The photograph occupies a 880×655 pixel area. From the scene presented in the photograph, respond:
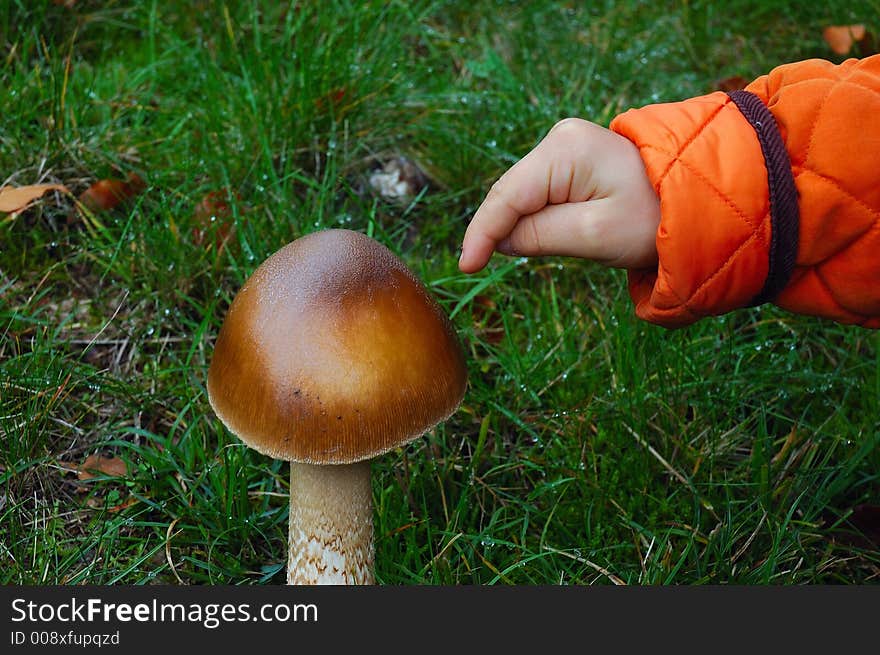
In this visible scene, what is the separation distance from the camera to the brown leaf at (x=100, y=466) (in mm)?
2260

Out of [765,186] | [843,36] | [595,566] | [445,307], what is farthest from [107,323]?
[843,36]

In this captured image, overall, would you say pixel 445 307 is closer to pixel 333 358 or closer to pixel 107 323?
pixel 107 323

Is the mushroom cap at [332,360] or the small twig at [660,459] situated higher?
the mushroom cap at [332,360]

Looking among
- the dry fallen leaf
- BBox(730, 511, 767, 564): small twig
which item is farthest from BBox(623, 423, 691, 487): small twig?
the dry fallen leaf

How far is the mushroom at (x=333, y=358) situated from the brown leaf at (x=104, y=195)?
1.39 metres

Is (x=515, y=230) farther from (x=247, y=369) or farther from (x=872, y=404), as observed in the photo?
(x=872, y=404)

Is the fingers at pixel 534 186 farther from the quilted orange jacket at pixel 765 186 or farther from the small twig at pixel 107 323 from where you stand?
the small twig at pixel 107 323

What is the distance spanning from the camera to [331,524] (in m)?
1.82

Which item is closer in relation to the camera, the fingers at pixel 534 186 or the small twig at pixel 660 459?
the fingers at pixel 534 186

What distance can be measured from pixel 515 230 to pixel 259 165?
139cm

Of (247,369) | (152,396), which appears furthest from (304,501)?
(152,396)

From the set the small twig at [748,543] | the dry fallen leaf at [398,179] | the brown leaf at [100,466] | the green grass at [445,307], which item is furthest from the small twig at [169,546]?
the dry fallen leaf at [398,179]

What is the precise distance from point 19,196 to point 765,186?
2142 mm

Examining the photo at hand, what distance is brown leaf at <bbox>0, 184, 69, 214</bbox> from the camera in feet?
Answer: 8.67
